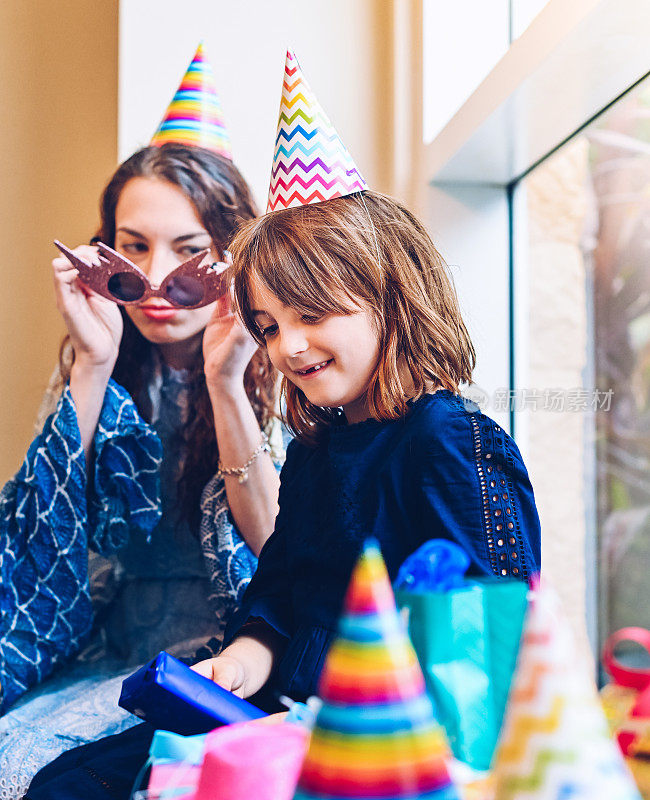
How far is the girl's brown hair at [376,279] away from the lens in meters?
0.84

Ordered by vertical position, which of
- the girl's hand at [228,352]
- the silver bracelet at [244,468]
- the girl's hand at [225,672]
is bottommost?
the girl's hand at [225,672]

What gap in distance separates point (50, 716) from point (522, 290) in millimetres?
1018

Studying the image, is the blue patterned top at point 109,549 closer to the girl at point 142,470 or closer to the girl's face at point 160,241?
the girl at point 142,470

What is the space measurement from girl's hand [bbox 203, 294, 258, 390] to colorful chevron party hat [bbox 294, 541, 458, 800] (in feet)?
2.74

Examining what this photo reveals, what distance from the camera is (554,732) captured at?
353 mm

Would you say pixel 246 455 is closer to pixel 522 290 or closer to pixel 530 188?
pixel 522 290

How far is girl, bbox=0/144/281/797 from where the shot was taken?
1.16 metres

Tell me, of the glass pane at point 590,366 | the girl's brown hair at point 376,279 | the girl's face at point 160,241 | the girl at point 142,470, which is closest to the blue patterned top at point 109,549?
the girl at point 142,470

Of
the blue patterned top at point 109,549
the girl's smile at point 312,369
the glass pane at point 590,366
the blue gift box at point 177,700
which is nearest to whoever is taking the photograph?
the blue gift box at point 177,700

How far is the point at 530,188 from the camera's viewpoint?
1.47 meters

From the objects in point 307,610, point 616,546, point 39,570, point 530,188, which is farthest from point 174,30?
point 616,546

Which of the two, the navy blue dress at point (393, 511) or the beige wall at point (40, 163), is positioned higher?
the beige wall at point (40, 163)

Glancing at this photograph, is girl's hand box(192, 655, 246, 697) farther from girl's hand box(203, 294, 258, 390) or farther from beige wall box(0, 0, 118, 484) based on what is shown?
beige wall box(0, 0, 118, 484)

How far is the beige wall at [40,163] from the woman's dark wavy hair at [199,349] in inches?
13.0
